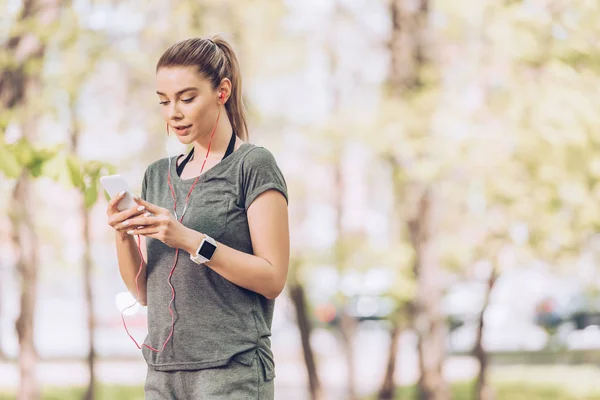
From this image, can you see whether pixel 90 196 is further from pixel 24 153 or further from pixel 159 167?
pixel 159 167

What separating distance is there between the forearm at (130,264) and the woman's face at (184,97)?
0.29m

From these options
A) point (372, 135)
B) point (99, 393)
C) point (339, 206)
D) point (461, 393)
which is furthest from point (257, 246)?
point (99, 393)

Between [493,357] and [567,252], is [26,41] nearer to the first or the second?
[567,252]

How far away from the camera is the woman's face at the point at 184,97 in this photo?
210cm

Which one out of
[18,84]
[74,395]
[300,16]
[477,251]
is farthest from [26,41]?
[74,395]

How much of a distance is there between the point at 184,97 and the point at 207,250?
14.7 inches

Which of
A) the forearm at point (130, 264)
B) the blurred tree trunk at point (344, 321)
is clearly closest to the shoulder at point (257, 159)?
the forearm at point (130, 264)

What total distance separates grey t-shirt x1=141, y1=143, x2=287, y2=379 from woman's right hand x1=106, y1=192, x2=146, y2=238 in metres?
0.17

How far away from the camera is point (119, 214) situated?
1989 millimetres

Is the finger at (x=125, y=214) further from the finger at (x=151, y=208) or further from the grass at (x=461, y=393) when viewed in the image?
the grass at (x=461, y=393)

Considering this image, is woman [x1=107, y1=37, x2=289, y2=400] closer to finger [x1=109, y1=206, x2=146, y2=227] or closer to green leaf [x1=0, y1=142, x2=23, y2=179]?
finger [x1=109, y1=206, x2=146, y2=227]

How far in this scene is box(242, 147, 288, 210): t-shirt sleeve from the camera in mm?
2102

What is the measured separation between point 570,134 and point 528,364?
1399cm

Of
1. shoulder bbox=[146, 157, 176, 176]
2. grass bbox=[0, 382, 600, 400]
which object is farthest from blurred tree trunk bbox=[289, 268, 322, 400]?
shoulder bbox=[146, 157, 176, 176]
